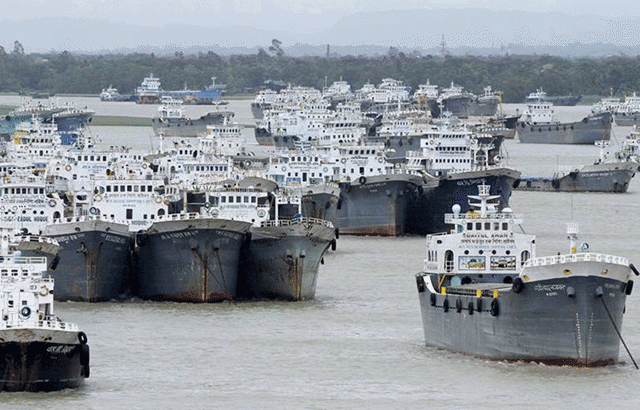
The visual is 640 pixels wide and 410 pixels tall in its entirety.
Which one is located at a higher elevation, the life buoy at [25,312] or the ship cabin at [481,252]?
the ship cabin at [481,252]

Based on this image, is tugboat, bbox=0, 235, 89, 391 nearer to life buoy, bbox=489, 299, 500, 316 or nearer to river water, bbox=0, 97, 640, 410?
A: river water, bbox=0, 97, 640, 410

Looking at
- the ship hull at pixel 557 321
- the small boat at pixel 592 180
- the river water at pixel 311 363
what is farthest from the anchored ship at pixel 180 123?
the ship hull at pixel 557 321

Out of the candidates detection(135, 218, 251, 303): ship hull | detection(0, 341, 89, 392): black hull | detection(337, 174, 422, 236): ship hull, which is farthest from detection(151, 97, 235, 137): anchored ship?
detection(0, 341, 89, 392): black hull

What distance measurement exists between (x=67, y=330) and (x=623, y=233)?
4859 cm

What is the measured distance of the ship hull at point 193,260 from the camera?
73875mm

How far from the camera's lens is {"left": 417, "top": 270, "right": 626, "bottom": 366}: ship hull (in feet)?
189

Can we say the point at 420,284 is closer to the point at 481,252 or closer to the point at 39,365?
the point at 481,252

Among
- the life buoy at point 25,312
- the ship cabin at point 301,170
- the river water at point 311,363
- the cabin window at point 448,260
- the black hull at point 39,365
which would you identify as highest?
the ship cabin at point 301,170

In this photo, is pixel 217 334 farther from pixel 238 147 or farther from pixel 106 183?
pixel 238 147

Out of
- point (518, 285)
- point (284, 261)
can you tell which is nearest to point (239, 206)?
point (284, 261)

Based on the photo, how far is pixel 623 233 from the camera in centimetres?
9819

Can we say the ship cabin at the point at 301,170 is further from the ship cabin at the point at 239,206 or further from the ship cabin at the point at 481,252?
the ship cabin at the point at 481,252

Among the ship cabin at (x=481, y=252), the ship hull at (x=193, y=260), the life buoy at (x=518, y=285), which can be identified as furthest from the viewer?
the ship hull at (x=193, y=260)

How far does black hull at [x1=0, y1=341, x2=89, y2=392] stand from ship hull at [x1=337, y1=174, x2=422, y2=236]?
47.7m
